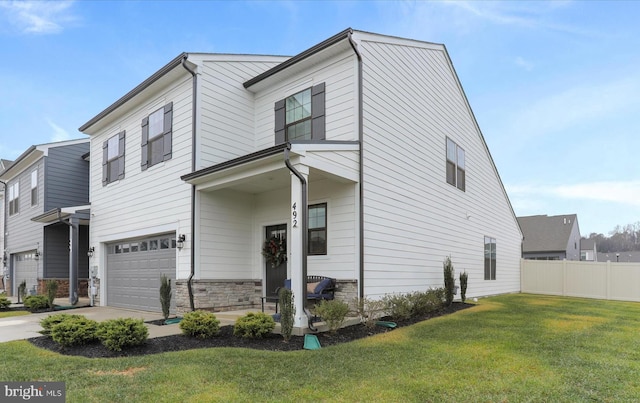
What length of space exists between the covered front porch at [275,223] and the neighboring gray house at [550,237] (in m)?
28.1

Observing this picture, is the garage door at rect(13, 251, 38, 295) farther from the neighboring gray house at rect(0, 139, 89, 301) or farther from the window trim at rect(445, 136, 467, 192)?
the window trim at rect(445, 136, 467, 192)

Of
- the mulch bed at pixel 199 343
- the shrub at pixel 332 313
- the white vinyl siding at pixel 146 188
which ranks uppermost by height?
the white vinyl siding at pixel 146 188

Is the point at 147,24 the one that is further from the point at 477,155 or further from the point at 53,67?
the point at 477,155

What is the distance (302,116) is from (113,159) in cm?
702

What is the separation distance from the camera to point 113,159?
13227 mm

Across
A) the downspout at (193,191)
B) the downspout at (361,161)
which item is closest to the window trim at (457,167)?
the downspout at (361,161)

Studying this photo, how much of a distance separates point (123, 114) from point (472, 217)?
472 inches

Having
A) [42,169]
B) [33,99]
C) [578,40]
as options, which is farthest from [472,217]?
[33,99]

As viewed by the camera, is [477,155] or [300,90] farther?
[477,155]

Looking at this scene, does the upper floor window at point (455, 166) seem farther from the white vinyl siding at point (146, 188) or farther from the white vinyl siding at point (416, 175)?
the white vinyl siding at point (146, 188)

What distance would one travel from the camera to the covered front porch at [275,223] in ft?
23.7

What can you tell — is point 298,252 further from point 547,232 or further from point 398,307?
point 547,232

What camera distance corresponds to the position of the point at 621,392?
4203 millimetres

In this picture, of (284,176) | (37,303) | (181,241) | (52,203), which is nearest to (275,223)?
(284,176)
